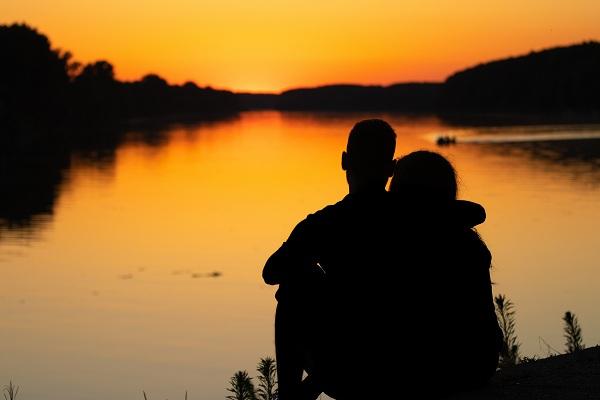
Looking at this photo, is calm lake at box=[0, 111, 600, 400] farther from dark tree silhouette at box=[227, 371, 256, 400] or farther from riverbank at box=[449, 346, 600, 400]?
dark tree silhouette at box=[227, 371, 256, 400]

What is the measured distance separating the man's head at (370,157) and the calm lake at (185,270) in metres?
1.00

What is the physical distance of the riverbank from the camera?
19.4 feet

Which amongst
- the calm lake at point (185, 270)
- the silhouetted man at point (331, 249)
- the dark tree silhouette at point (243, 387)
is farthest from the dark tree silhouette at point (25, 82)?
the silhouetted man at point (331, 249)

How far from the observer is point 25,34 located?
111 m

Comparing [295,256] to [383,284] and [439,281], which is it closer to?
[383,284]

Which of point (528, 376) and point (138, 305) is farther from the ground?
point (528, 376)

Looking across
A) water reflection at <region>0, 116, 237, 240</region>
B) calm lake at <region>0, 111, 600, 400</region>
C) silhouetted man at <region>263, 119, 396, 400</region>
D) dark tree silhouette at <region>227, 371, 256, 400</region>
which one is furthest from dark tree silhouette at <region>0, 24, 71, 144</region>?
silhouetted man at <region>263, 119, 396, 400</region>

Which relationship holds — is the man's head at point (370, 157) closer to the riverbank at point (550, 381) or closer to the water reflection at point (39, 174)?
the riverbank at point (550, 381)

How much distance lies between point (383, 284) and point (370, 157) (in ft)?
2.06

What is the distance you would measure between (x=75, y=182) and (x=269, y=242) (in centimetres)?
2704

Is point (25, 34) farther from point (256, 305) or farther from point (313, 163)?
point (256, 305)

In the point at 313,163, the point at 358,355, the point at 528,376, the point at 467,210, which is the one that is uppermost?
the point at 467,210

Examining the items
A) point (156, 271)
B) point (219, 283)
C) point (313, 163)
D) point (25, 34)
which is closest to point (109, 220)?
point (156, 271)

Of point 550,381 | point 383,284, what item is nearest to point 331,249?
point 383,284
